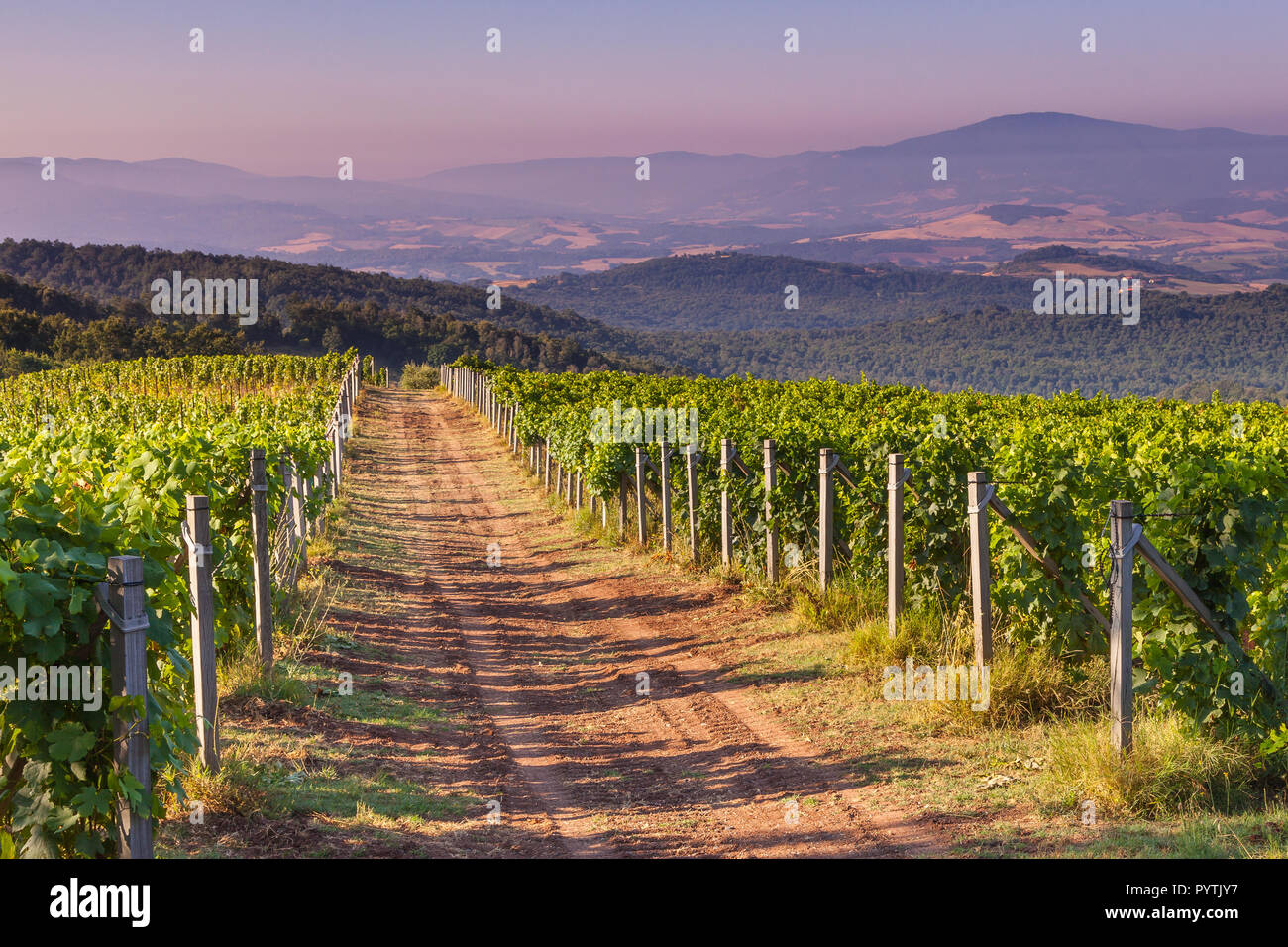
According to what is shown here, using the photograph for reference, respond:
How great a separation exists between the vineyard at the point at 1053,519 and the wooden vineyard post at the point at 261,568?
17.0 ft

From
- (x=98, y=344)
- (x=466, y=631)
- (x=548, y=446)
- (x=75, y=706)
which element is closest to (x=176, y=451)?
(x=466, y=631)

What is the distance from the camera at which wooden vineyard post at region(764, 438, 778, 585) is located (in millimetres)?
11016

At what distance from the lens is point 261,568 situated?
823 cm

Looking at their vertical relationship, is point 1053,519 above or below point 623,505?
above

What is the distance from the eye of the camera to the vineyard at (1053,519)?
5887 mm

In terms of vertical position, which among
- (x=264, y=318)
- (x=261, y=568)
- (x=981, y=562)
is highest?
(x=264, y=318)

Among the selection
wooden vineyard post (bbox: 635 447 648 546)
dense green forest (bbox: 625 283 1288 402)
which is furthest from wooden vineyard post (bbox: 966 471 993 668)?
dense green forest (bbox: 625 283 1288 402)

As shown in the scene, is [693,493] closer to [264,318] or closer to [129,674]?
[129,674]

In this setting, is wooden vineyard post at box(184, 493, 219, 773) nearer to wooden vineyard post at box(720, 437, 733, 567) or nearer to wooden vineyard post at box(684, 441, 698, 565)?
wooden vineyard post at box(720, 437, 733, 567)

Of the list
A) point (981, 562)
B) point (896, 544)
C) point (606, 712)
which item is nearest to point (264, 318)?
point (606, 712)

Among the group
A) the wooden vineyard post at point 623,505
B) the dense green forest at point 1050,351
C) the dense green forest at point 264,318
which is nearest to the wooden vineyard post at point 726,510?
the wooden vineyard post at point 623,505

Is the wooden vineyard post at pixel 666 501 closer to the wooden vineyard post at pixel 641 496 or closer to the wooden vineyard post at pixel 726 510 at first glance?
the wooden vineyard post at pixel 641 496

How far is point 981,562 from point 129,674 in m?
5.60

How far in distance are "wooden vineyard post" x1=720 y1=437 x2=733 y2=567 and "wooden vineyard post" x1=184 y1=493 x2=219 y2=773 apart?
7.05 m
